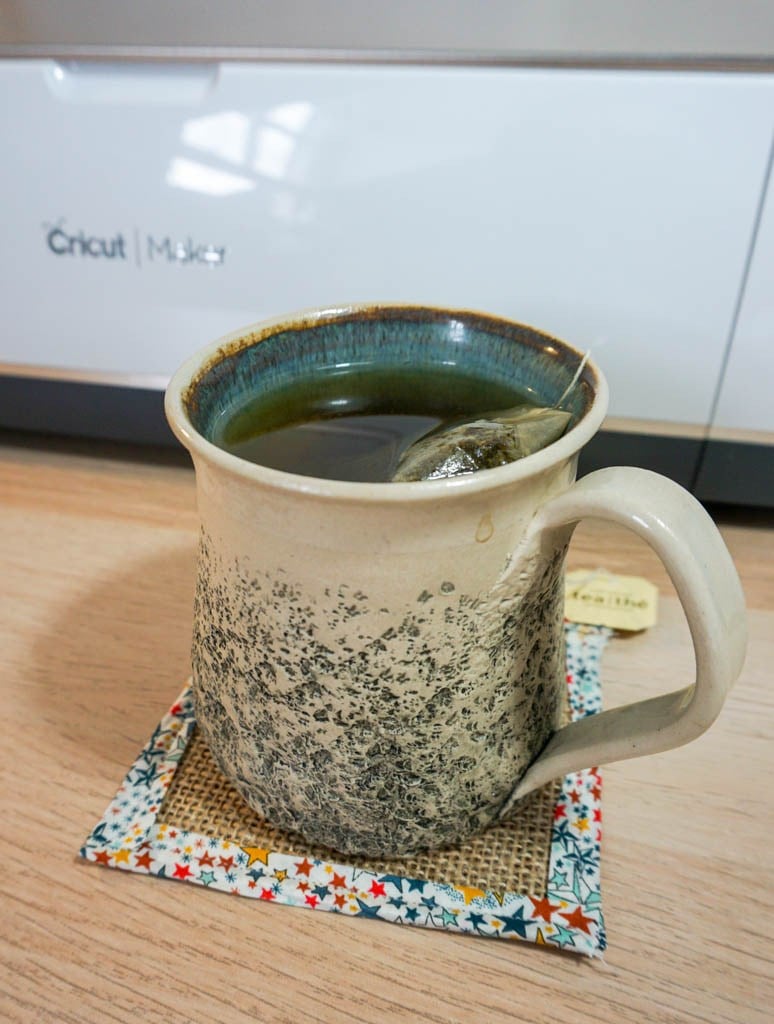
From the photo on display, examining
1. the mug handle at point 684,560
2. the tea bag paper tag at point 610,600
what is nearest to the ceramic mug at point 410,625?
the mug handle at point 684,560

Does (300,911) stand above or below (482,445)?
below

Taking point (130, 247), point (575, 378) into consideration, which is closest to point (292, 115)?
point (130, 247)

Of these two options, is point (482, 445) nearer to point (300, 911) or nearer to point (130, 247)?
point (300, 911)

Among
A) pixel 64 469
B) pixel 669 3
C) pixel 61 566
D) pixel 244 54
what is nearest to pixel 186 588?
pixel 61 566

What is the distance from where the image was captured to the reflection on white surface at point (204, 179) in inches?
18.7

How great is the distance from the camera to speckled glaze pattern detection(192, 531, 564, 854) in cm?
26

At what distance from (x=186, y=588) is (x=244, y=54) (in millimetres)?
Answer: 300

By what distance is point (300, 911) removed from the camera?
0.30 metres

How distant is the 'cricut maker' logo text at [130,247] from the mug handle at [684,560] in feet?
1.10

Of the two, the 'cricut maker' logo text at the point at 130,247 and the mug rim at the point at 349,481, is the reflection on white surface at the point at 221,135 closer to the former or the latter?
the 'cricut maker' logo text at the point at 130,247

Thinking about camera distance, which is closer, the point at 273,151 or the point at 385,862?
the point at 385,862

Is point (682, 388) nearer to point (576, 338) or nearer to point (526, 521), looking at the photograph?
point (576, 338)

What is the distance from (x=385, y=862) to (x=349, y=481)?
0.15 m

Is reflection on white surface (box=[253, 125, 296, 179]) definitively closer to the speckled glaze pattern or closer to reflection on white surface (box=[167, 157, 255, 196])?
reflection on white surface (box=[167, 157, 255, 196])
